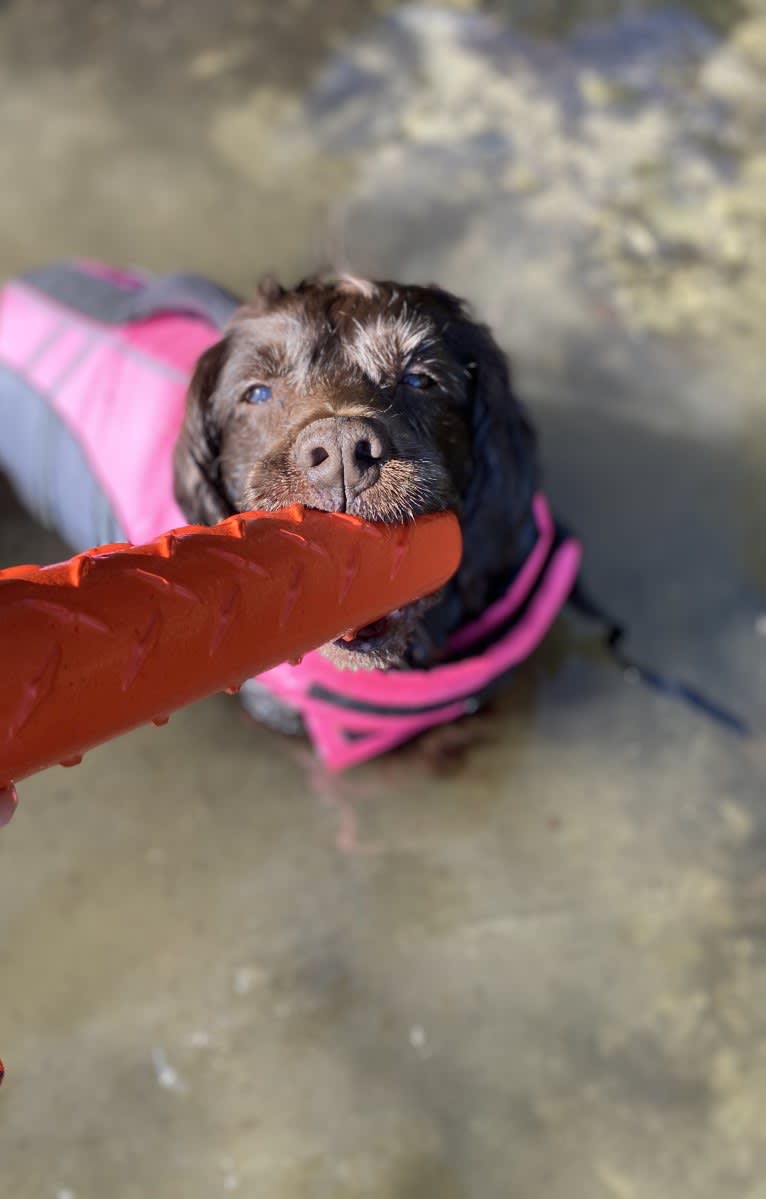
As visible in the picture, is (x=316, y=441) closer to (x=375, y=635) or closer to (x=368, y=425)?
(x=368, y=425)

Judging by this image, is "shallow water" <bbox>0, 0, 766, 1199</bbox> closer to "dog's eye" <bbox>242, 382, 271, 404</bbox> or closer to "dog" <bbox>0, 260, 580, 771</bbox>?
"dog" <bbox>0, 260, 580, 771</bbox>

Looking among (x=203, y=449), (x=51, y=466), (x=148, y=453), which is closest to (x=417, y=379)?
(x=203, y=449)

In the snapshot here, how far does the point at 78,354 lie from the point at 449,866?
181cm

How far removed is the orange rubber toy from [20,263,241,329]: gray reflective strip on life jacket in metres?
1.31

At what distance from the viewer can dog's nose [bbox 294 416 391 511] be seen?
169 centimetres

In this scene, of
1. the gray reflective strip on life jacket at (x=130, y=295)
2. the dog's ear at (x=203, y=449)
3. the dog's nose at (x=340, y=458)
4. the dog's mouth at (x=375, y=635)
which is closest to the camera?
→ the dog's nose at (x=340, y=458)

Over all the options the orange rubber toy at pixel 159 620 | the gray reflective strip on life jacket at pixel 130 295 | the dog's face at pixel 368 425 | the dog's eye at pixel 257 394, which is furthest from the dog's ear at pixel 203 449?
the orange rubber toy at pixel 159 620

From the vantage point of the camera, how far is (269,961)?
2646 millimetres

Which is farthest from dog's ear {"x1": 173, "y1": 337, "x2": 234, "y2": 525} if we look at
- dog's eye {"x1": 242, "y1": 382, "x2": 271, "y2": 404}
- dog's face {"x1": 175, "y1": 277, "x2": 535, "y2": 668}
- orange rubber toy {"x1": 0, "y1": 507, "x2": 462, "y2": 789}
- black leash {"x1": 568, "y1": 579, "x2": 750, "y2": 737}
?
black leash {"x1": 568, "y1": 579, "x2": 750, "y2": 737}

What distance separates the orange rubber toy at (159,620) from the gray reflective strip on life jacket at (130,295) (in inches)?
51.4

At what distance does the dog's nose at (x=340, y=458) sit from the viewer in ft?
5.54

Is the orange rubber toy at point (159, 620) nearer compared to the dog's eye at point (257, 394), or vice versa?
the orange rubber toy at point (159, 620)

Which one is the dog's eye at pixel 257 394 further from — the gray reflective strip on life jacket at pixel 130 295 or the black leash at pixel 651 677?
the black leash at pixel 651 677

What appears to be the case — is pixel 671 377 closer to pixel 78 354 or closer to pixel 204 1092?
pixel 78 354
